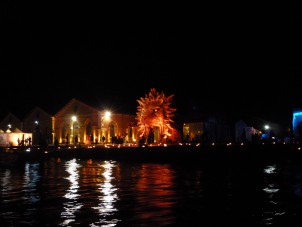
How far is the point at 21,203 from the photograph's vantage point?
35.1 ft

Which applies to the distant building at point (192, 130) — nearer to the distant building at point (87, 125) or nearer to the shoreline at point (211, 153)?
the distant building at point (87, 125)

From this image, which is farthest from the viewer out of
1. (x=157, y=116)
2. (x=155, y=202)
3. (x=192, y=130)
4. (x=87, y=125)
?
(x=87, y=125)

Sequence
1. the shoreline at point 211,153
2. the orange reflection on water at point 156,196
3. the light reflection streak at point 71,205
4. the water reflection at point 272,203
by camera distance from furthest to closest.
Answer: the shoreline at point 211,153, the orange reflection on water at point 156,196, the light reflection streak at point 71,205, the water reflection at point 272,203

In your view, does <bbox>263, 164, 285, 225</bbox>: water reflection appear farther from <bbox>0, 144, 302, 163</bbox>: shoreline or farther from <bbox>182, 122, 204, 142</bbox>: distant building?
<bbox>182, 122, 204, 142</bbox>: distant building

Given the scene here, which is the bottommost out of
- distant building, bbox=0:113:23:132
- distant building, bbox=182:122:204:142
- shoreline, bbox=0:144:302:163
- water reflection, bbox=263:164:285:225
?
water reflection, bbox=263:164:285:225

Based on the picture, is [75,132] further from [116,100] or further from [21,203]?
[21,203]

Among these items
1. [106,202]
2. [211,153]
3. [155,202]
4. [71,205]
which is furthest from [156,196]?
[211,153]

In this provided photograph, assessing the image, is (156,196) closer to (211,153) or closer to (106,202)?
(106,202)

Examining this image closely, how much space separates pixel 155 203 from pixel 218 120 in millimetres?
38758

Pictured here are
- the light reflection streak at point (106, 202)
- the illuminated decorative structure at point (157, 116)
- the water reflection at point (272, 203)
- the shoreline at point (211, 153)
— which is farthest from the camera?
the illuminated decorative structure at point (157, 116)

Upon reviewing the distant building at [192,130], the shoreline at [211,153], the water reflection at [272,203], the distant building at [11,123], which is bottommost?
the water reflection at [272,203]

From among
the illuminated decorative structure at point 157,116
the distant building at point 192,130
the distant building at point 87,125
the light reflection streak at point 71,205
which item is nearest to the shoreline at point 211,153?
the illuminated decorative structure at point 157,116

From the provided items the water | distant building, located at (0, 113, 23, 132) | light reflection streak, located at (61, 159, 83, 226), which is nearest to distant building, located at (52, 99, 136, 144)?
distant building, located at (0, 113, 23, 132)

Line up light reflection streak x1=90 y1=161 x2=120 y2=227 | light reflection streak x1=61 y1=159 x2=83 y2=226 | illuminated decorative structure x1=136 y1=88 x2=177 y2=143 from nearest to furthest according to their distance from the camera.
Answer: light reflection streak x1=90 y1=161 x2=120 y2=227, light reflection streak x1=61 y1=159 x2=83 y2=226, illuminated decorative structure x1=136 y1=88 x2=177 y2=143
